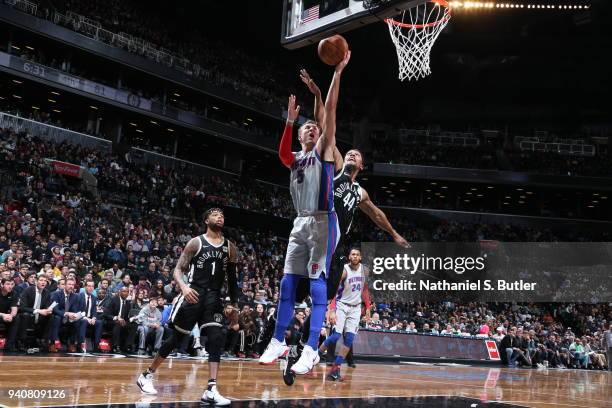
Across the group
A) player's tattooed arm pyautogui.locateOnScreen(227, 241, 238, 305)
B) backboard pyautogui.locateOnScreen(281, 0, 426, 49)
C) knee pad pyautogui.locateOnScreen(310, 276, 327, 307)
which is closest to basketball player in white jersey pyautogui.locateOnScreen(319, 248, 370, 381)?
backboard pyautogui.locateOnScreen(281, 0, 426, 49)

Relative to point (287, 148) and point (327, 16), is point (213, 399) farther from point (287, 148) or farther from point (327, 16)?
point (327, 16)

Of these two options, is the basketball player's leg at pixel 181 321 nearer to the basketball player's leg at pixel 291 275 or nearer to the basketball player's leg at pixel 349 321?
the basketball player's leg at pixel 291 275

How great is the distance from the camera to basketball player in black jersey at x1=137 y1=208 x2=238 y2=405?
5.47m

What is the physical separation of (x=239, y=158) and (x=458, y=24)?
15447 mm

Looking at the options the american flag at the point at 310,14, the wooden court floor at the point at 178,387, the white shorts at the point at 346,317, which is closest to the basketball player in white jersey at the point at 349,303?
the white shorts at the point at 346,317

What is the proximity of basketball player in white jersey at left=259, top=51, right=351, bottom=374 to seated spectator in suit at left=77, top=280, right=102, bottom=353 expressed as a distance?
7.07m

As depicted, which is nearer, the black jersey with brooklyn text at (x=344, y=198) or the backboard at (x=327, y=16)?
the black jersey with brooklyn text at (x=344, y=198)

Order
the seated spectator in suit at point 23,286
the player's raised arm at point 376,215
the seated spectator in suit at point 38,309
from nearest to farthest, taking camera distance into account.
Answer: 1. the player's raised arm at point 376,215
2. the seated spectator in suit at point 23,286
3. the seated spectator in suit at point 38,309

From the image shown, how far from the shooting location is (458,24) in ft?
116

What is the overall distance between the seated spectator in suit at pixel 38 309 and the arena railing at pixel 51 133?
16502 mm

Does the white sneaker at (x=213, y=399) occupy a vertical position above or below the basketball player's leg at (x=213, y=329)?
below

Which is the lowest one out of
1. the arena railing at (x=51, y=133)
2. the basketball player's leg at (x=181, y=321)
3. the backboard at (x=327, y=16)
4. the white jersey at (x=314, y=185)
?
the basketball player's leg at (x=181, y=321)

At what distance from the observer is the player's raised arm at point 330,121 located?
458 centimetres

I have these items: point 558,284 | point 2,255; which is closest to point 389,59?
point 558,284
